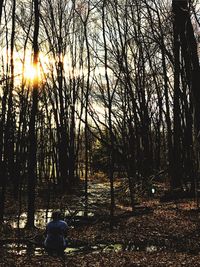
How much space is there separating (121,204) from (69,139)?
1186 cm

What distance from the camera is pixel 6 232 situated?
14.1 metres

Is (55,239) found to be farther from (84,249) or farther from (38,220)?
Result: (38,220)

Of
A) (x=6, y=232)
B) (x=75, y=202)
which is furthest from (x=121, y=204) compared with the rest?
(x=6, y=232)

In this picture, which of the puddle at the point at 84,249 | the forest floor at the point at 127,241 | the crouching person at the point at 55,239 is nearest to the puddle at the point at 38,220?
the forest floor at the point at 127,241

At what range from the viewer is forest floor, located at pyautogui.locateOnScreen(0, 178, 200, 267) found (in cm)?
936

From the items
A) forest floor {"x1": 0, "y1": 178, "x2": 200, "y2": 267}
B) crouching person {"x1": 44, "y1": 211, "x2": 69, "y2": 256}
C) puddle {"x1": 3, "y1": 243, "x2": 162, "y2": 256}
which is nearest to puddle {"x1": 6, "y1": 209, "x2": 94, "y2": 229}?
forest floor {"x1": 0, "y1": 178, "x2": 200, "y2": 267}

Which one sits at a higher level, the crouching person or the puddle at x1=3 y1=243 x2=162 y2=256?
the crouching person

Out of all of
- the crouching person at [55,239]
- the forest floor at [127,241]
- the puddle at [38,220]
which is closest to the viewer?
the forest floor at [127,241]

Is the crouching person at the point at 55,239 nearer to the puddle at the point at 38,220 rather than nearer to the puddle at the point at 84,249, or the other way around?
the puddle at the point at 84,249

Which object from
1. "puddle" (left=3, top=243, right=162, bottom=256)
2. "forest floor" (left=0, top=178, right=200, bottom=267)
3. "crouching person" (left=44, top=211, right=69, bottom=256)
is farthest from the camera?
"puddle" (left=3, top=243, right=162, bottom=256)

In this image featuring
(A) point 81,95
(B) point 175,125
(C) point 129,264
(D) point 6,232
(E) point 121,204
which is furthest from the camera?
(A) point 81,95

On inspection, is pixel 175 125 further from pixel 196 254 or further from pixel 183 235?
pixel 196 254

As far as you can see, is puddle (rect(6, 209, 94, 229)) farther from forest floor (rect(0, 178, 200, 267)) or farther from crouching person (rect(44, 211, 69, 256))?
crouching person (rect(44, 211, 69, 256))

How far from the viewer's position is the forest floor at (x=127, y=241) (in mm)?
9359
